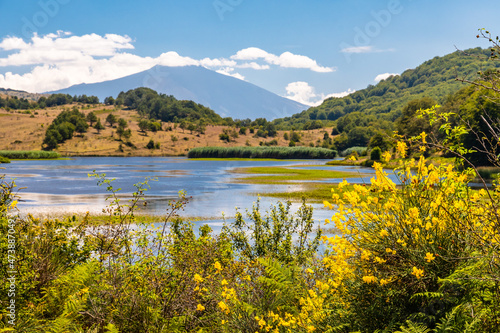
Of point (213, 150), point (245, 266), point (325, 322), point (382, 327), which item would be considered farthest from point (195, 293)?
point (213, 150)

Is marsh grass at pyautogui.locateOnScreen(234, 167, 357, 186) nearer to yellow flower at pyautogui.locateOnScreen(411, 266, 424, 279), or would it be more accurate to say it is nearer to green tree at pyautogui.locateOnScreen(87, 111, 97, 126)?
yellow flower at pyautogui.locateOnScreen(411, 266, 424, 279)

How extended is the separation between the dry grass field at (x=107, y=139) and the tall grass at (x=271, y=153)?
105 ft

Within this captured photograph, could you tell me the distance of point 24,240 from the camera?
7.19 m

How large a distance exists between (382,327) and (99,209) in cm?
2300

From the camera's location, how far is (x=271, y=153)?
127 meters

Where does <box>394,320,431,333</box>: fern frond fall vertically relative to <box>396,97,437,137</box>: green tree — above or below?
below

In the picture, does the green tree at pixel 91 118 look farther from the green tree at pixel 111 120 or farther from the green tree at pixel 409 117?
the green tree at pixel 409 117

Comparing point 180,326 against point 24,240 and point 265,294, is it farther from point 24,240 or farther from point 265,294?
point 24,240

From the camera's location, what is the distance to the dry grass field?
488 ft

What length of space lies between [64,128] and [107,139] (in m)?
16.3

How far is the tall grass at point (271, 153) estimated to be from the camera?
413 ft

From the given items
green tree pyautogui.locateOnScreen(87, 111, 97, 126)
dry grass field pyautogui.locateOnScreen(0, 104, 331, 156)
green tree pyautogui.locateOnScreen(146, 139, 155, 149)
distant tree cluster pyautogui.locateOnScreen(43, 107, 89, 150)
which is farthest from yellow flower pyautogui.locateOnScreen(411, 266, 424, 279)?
green tree pyautogui.locateOnScreen(87, 111, 97, 126)

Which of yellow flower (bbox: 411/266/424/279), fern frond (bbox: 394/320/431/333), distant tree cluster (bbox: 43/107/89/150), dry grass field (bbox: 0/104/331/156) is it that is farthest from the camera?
dry grass field (bbox: 0/104/331/156)

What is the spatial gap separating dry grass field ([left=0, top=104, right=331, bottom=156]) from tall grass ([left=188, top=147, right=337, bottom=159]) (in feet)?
105
